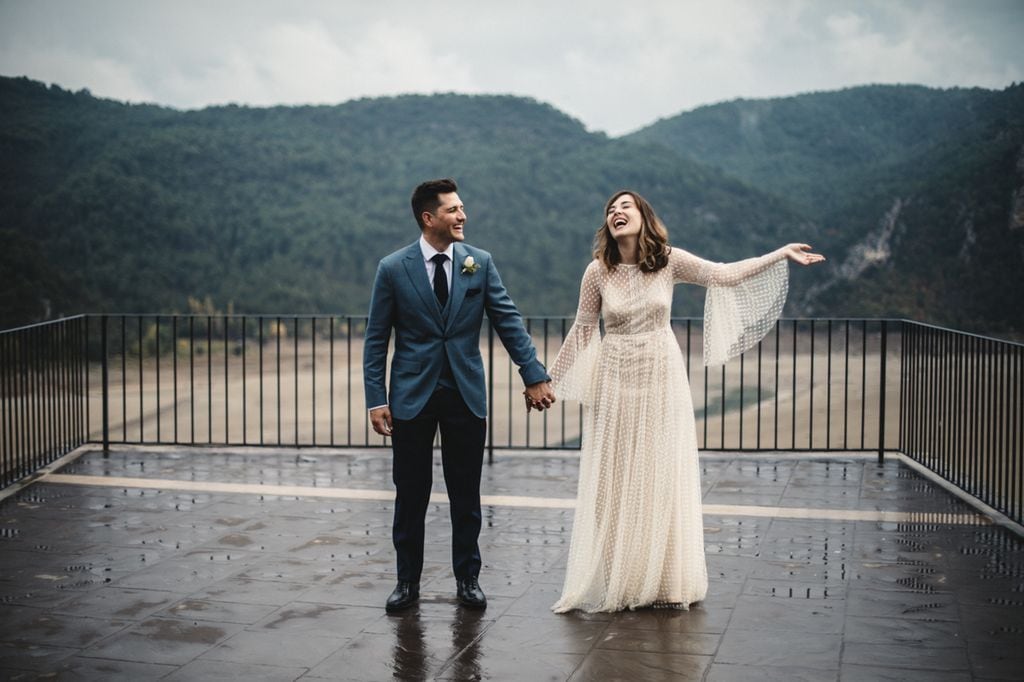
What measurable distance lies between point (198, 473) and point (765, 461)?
4.34 metres

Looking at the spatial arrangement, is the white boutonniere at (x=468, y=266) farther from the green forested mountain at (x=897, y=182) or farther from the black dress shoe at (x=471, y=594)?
the green forested mountain at (x=897, y=182)

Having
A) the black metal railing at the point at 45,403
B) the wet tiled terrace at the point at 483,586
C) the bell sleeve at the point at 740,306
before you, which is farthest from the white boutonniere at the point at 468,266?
the black metal railing at the point at 45,403

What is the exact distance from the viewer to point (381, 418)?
187 inches

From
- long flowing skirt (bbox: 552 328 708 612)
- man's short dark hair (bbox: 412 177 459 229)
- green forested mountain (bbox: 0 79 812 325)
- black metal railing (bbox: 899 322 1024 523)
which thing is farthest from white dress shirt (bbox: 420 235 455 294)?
green forested mountain (bbox: 0 79 812 325)

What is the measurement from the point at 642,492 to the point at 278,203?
4897 centimetres

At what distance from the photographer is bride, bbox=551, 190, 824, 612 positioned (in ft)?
15.8

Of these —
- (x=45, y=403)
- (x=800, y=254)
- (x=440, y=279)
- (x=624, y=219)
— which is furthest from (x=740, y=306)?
(x=45, y=403)

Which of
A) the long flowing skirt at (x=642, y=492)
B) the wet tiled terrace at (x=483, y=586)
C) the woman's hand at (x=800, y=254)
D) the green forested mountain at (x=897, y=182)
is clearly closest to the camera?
the wet tiled terrace at (x=483, y=586)

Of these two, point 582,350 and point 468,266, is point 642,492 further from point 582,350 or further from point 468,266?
point 468,266

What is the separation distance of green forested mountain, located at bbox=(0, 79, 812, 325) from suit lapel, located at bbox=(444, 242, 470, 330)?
3432 centimetres

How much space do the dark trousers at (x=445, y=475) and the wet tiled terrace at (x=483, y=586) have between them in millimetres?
247

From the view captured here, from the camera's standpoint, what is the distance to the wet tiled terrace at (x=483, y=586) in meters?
4.18

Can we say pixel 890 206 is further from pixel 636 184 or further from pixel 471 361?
pixel 471 361

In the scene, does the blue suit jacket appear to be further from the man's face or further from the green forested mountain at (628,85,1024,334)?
the green forested mountain at (628,85,1024,334)
